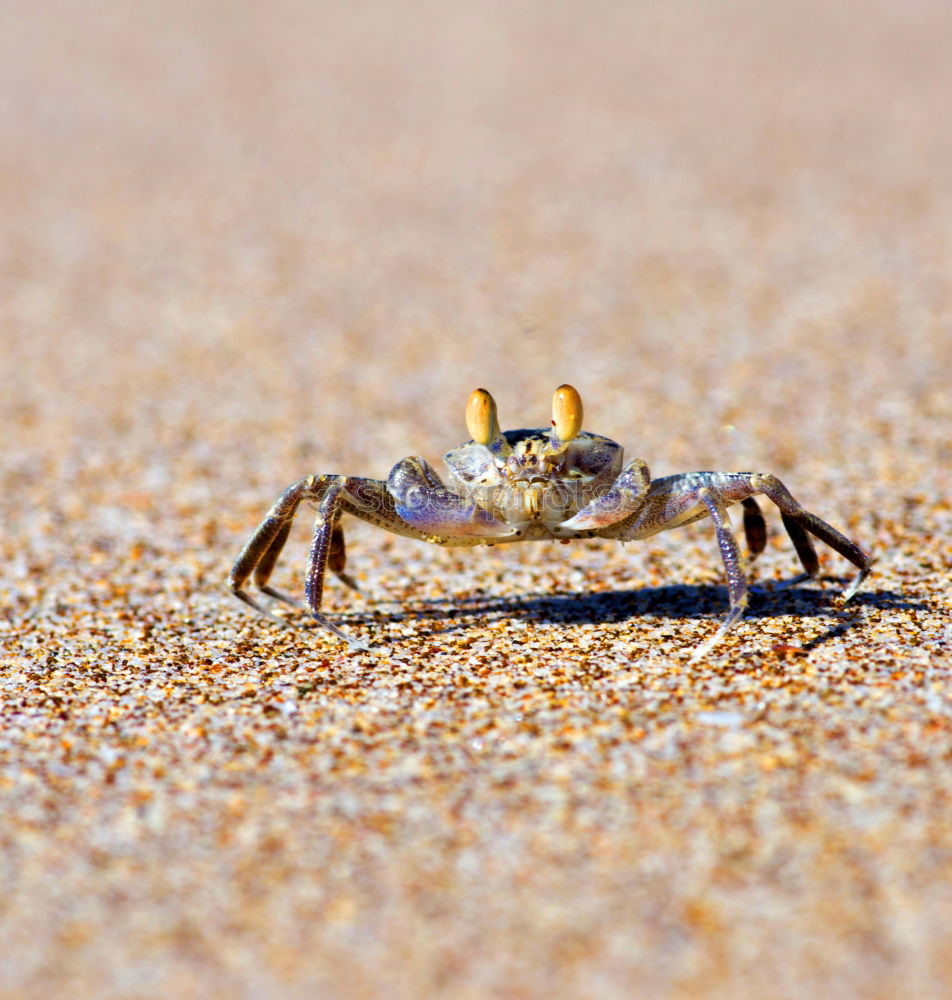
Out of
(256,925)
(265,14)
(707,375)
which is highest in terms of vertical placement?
(265,14)

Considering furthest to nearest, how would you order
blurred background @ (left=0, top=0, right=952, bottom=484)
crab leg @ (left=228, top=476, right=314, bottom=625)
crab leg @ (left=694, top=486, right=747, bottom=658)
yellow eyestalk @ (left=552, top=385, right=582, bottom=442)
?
blurred background @ (left=0, top=0, right=952, bottom=484) → crab leg @ (left=228, top=476, right=314, bottom=625) → yellow eyestalk @ (left=552, top=385, right=582, bottom=442) → crab leg @ (left=694, top=486, right=747, bottom=658)

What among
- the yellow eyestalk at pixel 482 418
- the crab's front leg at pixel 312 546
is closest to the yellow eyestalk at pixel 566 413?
the yellow eyestalk at pixel 482 418

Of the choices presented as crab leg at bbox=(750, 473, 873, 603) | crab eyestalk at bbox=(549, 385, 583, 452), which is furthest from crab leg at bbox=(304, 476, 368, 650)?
crab leg at bbox=(750, 473, 873, 603)

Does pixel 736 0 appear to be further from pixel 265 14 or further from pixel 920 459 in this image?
pixel 920 459

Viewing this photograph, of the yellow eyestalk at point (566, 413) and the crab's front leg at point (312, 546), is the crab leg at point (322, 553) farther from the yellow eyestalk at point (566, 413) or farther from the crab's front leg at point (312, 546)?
the yellow eyestalk at point (566, 413)

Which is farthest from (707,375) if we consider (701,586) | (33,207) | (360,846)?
(33,207)

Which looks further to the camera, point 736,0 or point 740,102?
point 736,0

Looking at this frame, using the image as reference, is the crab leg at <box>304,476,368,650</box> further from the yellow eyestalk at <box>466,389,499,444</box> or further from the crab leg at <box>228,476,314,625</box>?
the yellow eyestalk at <box>466,389,499,444</box>
